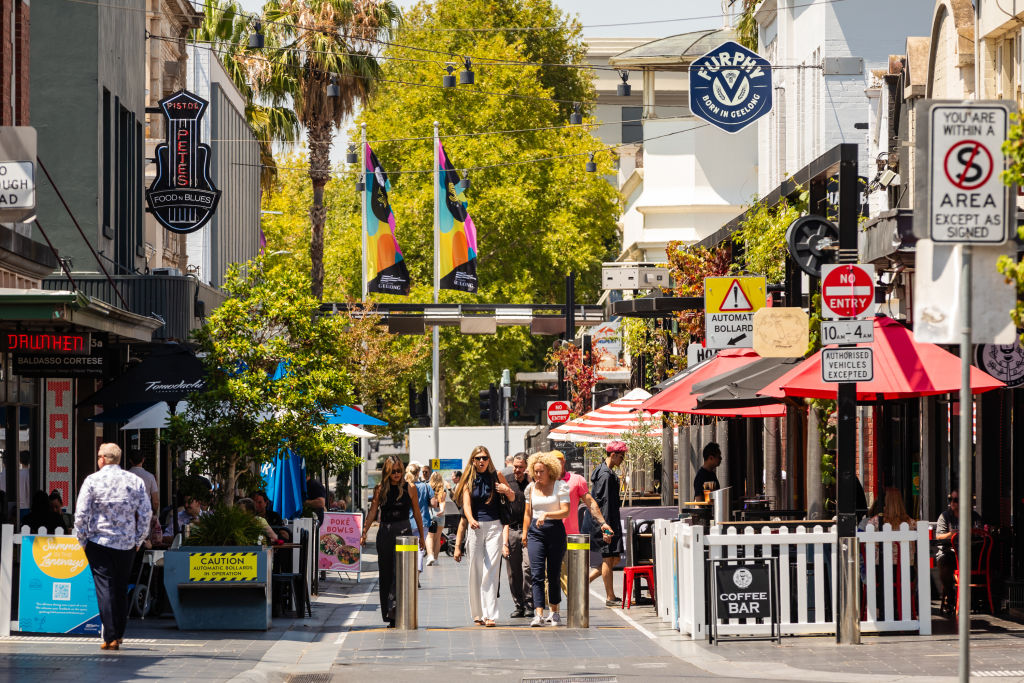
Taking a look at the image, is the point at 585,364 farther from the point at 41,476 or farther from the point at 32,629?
the point at 32,629

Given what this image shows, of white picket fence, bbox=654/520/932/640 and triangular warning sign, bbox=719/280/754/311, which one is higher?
triangular warning sign, bbox=719/280/754/311

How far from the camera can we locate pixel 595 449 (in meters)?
37.0

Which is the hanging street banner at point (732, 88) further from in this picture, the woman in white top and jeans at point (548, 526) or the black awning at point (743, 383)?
the woman in white top and jeans at point (548, 526)

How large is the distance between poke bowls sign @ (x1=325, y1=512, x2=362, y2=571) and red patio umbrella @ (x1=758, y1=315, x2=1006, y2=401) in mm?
10249

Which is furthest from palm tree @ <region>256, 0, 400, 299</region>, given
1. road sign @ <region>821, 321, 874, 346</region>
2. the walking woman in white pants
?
road sign @ <region>821, 321, 874, 346</region>

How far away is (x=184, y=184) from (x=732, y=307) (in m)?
11.7

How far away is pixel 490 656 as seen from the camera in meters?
13.5

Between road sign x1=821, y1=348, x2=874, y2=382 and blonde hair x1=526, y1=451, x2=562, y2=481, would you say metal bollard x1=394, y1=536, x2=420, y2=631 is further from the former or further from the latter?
road sign x1=821, y1=348, x2=874, y2=382

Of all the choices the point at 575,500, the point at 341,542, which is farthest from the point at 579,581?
the point at 341,542

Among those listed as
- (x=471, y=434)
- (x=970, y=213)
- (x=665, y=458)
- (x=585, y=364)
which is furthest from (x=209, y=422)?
(x=471, y=434)

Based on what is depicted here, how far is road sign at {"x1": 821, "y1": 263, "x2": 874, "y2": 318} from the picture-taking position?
1341cm

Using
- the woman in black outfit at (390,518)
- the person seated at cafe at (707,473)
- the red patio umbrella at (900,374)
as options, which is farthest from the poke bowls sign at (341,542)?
the red patio umbrella at (900,374)

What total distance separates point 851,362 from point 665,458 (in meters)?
18.8

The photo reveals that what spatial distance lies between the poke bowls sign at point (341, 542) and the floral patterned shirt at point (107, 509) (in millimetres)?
9999
